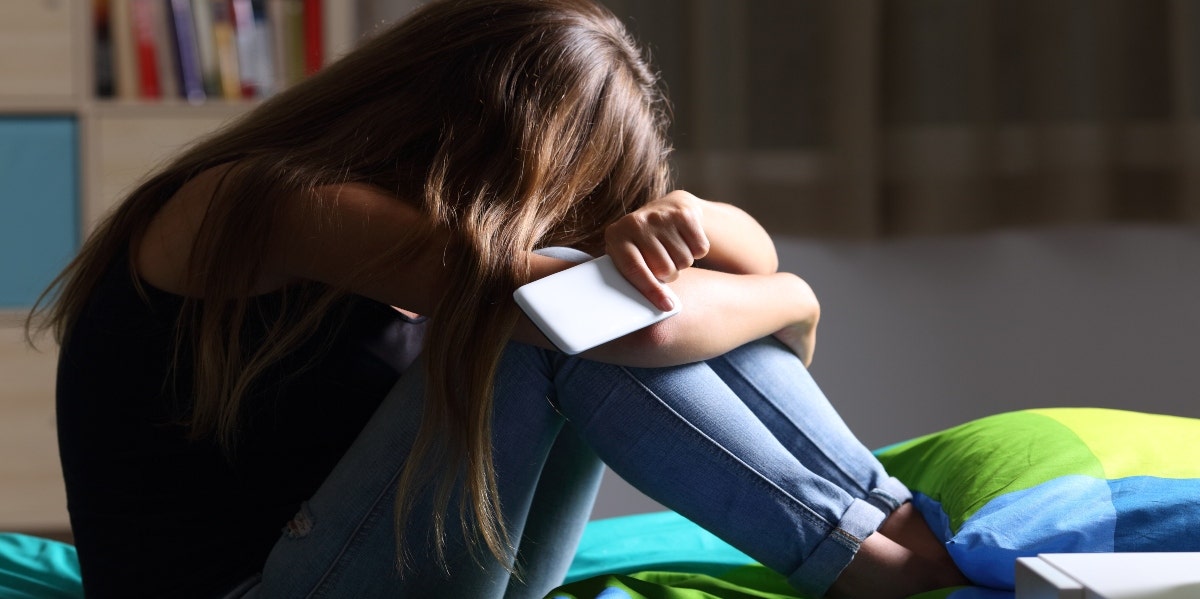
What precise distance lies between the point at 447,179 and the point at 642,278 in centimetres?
18

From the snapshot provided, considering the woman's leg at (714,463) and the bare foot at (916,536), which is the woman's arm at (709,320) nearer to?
the woman's leg at (714,463)

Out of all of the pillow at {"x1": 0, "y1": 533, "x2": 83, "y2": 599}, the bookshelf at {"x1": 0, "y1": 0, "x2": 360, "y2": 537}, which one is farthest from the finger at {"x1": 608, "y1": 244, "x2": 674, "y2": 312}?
the bookshelf at {"x1": 0, "y1": 0, "x2": 360, "y2": 537}

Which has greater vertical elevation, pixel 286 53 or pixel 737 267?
pixel 286 53

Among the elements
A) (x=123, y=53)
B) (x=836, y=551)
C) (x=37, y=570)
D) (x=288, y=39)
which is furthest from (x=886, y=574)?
(x=123, y=53)

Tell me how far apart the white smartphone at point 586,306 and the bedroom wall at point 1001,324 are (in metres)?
1.29

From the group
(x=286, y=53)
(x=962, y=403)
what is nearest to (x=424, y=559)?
(x=286, y=53)

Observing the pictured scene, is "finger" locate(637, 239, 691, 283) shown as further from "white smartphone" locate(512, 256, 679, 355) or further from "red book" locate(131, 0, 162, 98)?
"red book" locate(131, 0, 162, 98)

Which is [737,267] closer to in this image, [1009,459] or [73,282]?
[1009,459]

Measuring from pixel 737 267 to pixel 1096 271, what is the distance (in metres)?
1.21

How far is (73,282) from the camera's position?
3.15 ft

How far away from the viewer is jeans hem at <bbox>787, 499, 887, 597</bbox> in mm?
832

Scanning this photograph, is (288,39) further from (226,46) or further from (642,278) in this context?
(642,278)

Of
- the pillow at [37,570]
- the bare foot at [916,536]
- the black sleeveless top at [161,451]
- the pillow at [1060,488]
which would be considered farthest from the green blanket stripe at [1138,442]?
the pillow at [37,570]

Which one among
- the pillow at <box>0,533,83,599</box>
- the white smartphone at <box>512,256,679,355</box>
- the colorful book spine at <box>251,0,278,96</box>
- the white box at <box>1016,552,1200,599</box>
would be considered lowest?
the pillow at <box>0,533,83,599</box>
